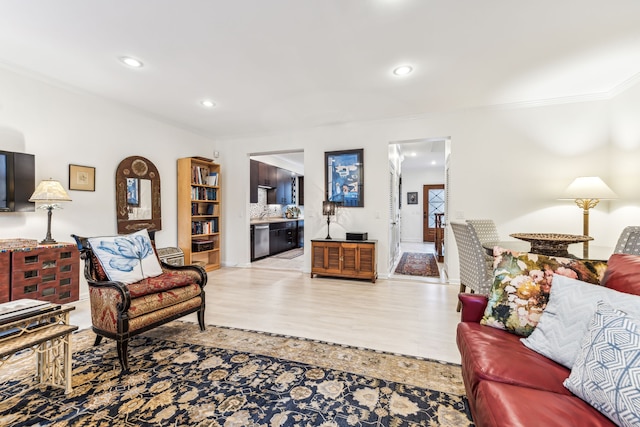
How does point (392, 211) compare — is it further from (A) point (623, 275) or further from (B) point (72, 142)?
(B) point (72, 142)

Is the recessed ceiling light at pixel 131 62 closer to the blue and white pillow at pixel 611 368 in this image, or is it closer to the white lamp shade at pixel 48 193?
the white lamp shade at pixel 48 193

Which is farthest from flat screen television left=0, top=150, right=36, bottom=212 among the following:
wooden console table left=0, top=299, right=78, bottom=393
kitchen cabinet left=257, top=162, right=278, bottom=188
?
kitchen cabinet left=257, top=162, right=278, bottom=188

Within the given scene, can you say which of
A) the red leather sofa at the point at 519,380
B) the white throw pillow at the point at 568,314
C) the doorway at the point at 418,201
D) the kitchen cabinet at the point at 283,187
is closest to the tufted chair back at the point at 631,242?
the red leather sofa at the point at 519,380

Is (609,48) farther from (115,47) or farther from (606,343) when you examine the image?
(115,47)

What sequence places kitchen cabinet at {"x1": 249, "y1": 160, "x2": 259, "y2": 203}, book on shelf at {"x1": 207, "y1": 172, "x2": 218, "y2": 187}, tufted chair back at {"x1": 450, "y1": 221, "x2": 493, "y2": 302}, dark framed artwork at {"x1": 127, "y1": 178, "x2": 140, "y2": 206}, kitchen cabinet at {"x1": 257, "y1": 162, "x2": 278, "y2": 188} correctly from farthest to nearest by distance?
kitchen cabinet at {"x1": 257, "y1": 162, "x2": 278, "y2": 188} → kitchen cabinet at {"x1": 249, "y1": 160, "x2": 259, "y2": 203} → book on shelf at {"x1": 207, "y1": 172, "x2": 218, "y2": 187} → dark framed artwork at {"x1": 127, "y1": 178, "x2": 140, "y2": 206} → tufted chair back at {"x1": 450, "y1": 221, "x2": 493, "y2": 302}

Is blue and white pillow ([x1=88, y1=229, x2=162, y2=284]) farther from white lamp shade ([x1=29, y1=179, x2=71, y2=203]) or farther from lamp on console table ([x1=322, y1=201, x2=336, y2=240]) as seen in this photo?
lamp on console table ([x1=322, y1=201, x2=336, y2=240])

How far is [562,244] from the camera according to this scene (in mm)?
2357

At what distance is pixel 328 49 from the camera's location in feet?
8.47

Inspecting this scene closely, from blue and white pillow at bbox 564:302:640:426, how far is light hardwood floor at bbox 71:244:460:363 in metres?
1.17

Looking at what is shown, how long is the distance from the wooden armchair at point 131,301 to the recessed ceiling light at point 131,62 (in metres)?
1.79

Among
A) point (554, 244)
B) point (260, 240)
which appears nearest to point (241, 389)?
point (554, 244)

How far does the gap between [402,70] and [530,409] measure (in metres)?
2.99

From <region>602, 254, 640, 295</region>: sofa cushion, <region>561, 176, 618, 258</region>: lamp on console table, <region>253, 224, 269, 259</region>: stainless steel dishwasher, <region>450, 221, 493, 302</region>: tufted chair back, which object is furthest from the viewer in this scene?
<region>253, 224, 269, 259</region>: stainless steel dishwasher

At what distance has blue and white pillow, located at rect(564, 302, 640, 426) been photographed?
832 mm
